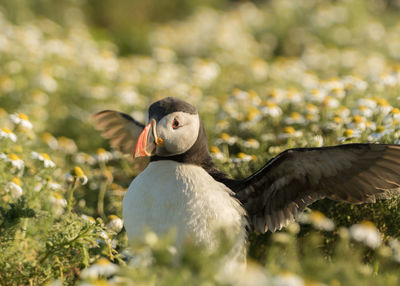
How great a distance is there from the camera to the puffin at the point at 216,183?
2.97 meters

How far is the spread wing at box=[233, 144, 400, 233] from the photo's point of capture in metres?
2.95

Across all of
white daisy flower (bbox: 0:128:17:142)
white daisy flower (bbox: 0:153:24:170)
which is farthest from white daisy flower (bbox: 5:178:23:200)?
white daisy flower (bbox: 0:128:17:142)

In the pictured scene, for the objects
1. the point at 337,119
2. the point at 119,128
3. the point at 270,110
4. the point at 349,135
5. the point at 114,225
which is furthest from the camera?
the point at 270,110

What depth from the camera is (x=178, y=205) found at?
2.98 m

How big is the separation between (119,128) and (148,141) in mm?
1266

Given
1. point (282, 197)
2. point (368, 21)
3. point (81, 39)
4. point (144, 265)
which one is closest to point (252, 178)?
point (282, 197)

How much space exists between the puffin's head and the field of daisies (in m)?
0.50

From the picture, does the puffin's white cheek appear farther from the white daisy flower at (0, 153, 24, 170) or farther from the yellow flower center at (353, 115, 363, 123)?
the yellow flower center at (353, 115, 363, 123)

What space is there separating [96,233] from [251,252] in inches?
46.1

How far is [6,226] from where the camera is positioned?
11.1ft

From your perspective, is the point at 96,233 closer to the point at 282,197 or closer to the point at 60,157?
the point at 282,197

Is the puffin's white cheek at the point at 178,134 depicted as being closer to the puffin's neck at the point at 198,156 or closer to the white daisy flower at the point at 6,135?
the puffin's neck at the point at 198,156

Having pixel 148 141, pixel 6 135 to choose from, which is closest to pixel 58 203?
pixel 6 135

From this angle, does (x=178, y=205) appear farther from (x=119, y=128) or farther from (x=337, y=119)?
(x=337, y=119)
